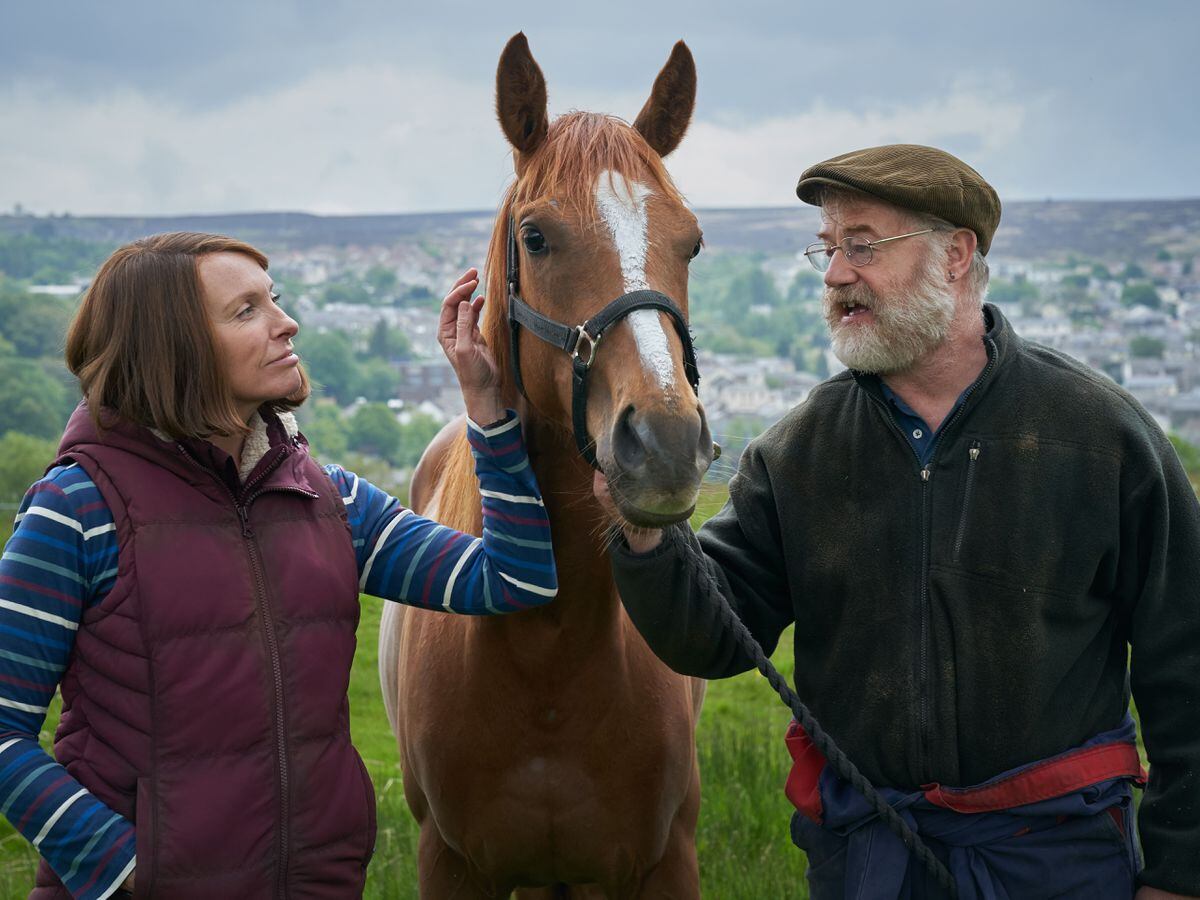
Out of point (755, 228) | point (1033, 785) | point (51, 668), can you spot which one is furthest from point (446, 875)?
point (755, 228)

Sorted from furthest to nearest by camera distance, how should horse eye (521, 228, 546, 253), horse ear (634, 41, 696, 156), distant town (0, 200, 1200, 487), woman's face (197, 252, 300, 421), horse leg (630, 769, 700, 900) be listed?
distant town (0, 200, 1200, 487), horse leg (630, 769, 700, 900), horse ear (634, 41, 696, 156), horse eye (521, 228, 546, 253), woman's face (197, 252, 300, 421)

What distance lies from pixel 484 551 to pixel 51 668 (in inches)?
32.9

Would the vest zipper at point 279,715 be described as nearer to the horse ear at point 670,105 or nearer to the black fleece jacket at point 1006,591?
the black fleece jacket at point 1006,591

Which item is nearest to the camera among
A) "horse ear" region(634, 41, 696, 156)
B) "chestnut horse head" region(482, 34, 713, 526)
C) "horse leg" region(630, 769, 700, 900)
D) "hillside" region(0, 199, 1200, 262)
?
"chestnut horse head" region(482, 34, 713, 526)

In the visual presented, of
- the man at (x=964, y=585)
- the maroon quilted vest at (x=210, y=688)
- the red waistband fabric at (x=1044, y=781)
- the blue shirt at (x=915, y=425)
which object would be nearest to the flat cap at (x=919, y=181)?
the man at (x=964, y=585)

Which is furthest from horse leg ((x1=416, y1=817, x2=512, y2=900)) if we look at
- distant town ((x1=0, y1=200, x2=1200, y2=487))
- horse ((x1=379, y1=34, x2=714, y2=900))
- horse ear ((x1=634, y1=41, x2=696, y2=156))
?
distant town ((x1=0, y1=200, x2=1200, y2=487))

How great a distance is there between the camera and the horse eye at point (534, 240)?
2.23 metres

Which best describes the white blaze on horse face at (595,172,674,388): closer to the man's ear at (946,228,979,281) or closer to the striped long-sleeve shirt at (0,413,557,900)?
the man's ear at (946,228,979,281)

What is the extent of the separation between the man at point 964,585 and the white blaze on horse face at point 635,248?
0.28 meters

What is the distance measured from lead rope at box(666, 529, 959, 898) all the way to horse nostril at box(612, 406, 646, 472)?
0.30 meters

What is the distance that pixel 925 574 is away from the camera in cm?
220

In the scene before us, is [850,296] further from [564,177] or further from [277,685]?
[277,685]

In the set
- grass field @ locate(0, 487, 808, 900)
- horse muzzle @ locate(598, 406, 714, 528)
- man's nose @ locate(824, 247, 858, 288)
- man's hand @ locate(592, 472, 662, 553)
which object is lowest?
grass field @ locate(0, 487, 808, 900)

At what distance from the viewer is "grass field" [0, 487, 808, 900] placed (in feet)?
Answer: 12.5
